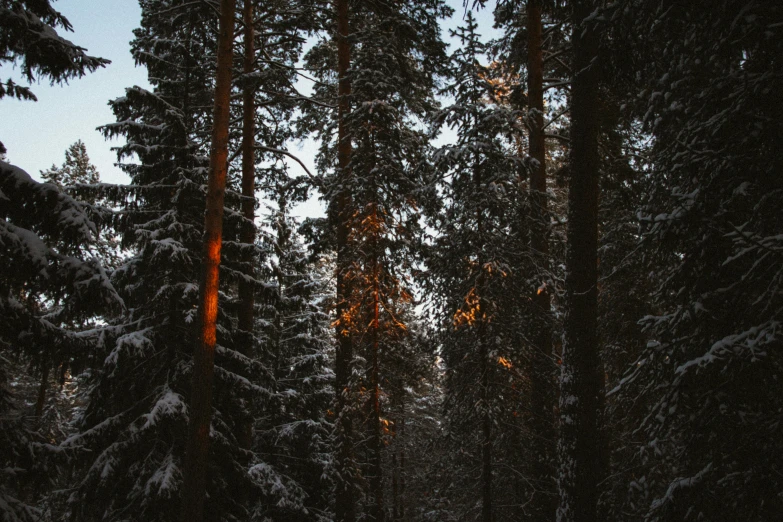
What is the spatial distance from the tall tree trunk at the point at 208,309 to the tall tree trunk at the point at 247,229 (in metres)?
2.30

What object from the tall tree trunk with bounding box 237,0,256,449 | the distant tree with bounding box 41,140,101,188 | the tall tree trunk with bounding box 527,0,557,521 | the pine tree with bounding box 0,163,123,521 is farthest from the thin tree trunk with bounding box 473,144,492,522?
the distant tree with bounding box 41,140,101,188

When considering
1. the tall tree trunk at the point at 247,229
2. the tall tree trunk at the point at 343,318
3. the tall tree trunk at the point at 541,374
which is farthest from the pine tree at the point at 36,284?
the tall tree trunk at the point at 541,374

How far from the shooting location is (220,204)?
338 inches

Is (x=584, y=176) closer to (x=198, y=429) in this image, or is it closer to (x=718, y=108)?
(x=718, y=108)

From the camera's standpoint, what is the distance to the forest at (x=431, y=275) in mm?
4672

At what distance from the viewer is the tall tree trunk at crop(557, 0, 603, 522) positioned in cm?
620

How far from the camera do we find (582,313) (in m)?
6.69

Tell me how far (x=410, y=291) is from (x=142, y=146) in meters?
7.30

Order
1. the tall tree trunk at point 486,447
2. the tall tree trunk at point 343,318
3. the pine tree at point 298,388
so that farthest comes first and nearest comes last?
the pine tree at point 298,388
the tall tree trunk at point 343,318
the tall tree trunk at point 486,447

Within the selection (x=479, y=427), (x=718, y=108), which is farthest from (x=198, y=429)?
A: (x=718, y=108)

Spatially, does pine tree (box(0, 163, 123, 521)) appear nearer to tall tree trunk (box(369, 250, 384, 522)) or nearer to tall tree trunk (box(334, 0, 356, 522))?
tall tree trunk (box(334, 0, 356, 522))

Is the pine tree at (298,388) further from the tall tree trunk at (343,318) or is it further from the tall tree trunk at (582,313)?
the tall tree trunk at (582,313)

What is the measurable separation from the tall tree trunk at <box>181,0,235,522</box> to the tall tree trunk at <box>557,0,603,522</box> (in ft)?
19.4

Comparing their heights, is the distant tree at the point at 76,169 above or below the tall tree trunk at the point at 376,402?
above
